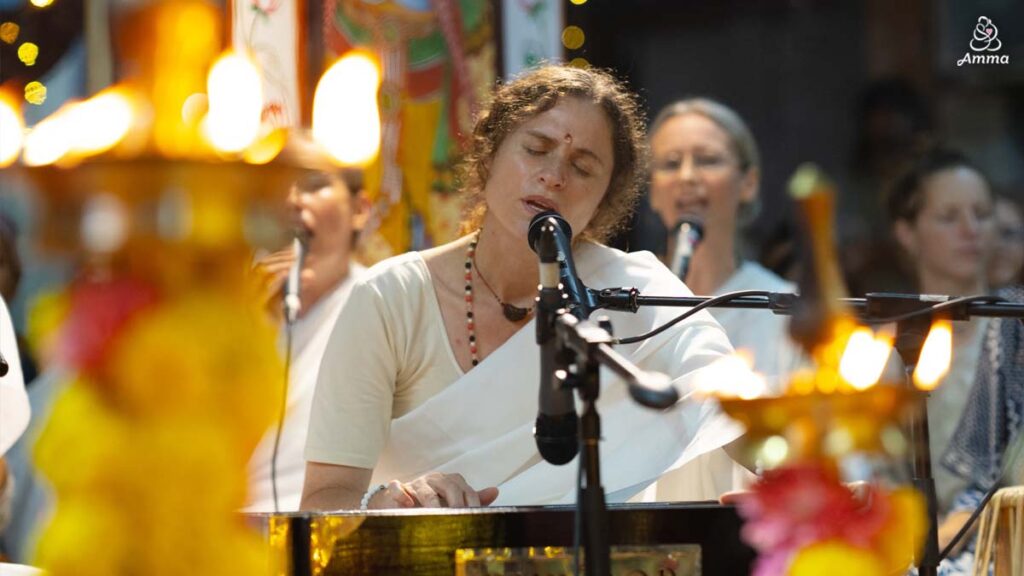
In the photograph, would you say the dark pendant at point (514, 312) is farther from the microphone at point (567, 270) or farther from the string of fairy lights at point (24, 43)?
the string of fairy lights at point (24, 43)

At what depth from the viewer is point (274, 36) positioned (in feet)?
12.9

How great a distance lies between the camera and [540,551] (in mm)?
2082

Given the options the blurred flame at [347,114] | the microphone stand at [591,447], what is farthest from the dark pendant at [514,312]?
the blurred flame at [347,114]

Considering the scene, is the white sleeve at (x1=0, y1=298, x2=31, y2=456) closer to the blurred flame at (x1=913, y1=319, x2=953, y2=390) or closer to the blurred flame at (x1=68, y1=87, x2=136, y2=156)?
the blurred flame at (x1=913, y1=319, x2=953, y2=390)

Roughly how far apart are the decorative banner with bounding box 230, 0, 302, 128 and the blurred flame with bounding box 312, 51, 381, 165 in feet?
7.69

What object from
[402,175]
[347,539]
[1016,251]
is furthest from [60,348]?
[1016,251]

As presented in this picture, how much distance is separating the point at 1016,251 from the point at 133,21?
4.15 metres

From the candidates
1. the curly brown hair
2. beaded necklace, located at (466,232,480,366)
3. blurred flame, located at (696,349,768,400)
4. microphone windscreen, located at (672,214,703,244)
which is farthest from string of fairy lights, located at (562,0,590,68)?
blurred flame, located at (696,349,768,400)

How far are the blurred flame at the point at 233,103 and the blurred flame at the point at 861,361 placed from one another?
2.00 feet

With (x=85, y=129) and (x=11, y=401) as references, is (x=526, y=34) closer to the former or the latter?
(x=11, y=401)

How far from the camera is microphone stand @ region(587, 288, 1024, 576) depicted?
2.27 m

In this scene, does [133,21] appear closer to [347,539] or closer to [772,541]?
[772,541]

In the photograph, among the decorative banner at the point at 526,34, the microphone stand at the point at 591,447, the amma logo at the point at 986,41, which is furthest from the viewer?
the amma logo at the point at 986,41

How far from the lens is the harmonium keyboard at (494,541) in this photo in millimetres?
2020
